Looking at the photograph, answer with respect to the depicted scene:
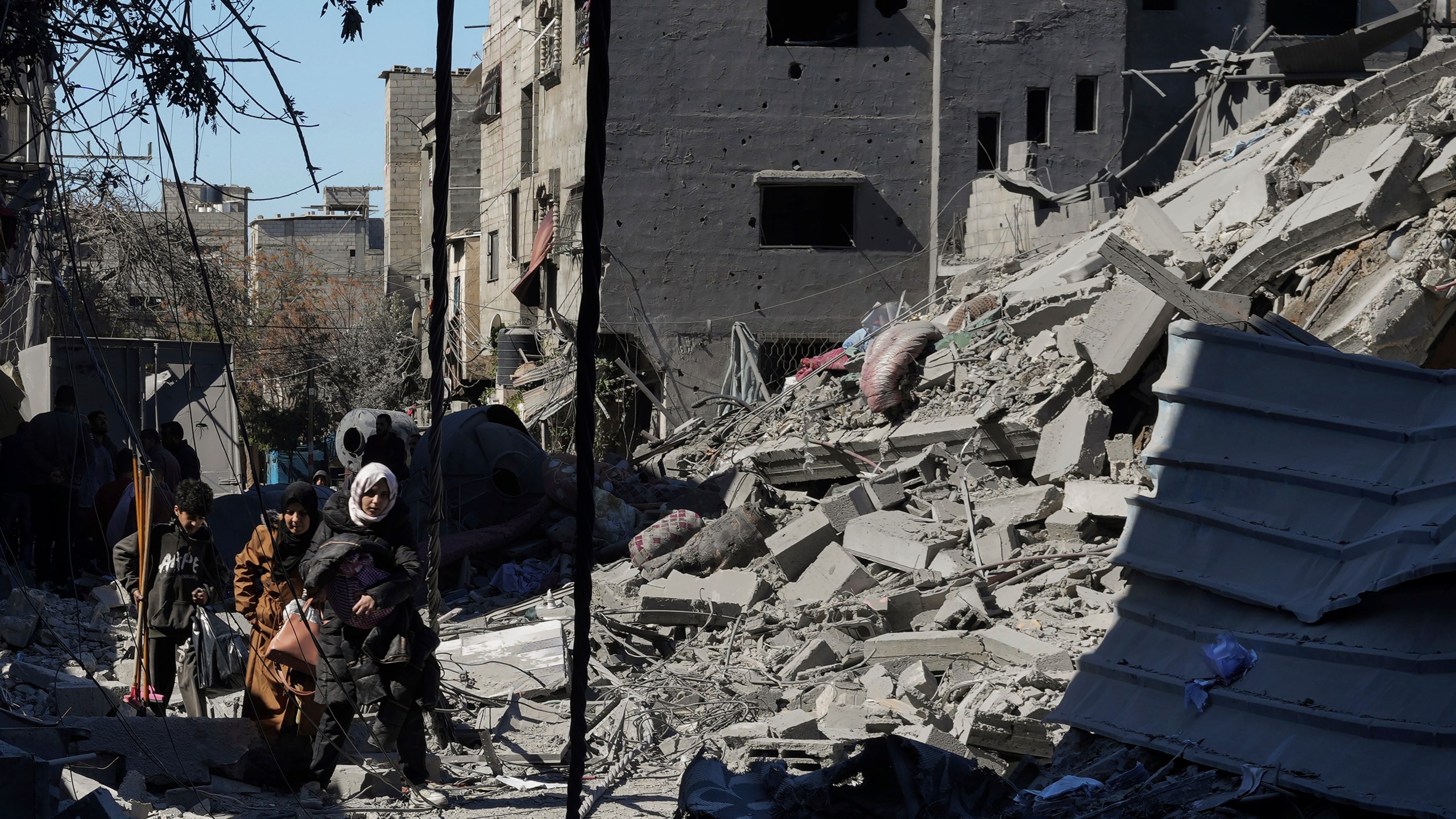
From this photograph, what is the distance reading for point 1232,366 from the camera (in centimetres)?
568

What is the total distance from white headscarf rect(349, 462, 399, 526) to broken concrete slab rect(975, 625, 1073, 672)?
3.40m

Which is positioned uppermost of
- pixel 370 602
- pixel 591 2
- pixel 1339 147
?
pixel 1339 147

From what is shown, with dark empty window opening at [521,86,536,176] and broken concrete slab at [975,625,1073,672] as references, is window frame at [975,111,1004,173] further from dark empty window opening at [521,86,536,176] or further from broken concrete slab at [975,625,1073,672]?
broken concrete slab at [975,625,1073,672]

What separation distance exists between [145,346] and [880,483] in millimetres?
7922

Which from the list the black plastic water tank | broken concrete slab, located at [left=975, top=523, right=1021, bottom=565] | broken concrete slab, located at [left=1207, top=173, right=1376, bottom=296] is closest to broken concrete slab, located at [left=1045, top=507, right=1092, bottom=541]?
broken concrete slab, located at [left=975, top=523, right=1021, bottom=565]

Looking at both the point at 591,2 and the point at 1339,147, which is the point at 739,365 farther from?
the point at 591,2

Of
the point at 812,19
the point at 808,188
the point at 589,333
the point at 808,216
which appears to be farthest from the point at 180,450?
the point at 812,19

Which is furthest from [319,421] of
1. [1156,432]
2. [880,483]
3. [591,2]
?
[591,2]

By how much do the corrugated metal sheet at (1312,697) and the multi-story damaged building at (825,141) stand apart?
1428 cm

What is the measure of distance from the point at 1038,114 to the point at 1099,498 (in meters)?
13.2

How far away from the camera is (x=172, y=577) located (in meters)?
6.35

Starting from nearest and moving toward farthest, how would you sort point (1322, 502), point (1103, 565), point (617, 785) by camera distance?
point (1322, 502) → point (617, 785) → point (1103, 565)

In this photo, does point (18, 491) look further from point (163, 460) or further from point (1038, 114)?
point (1038, 114)

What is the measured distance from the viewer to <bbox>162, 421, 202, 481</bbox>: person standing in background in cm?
1031
